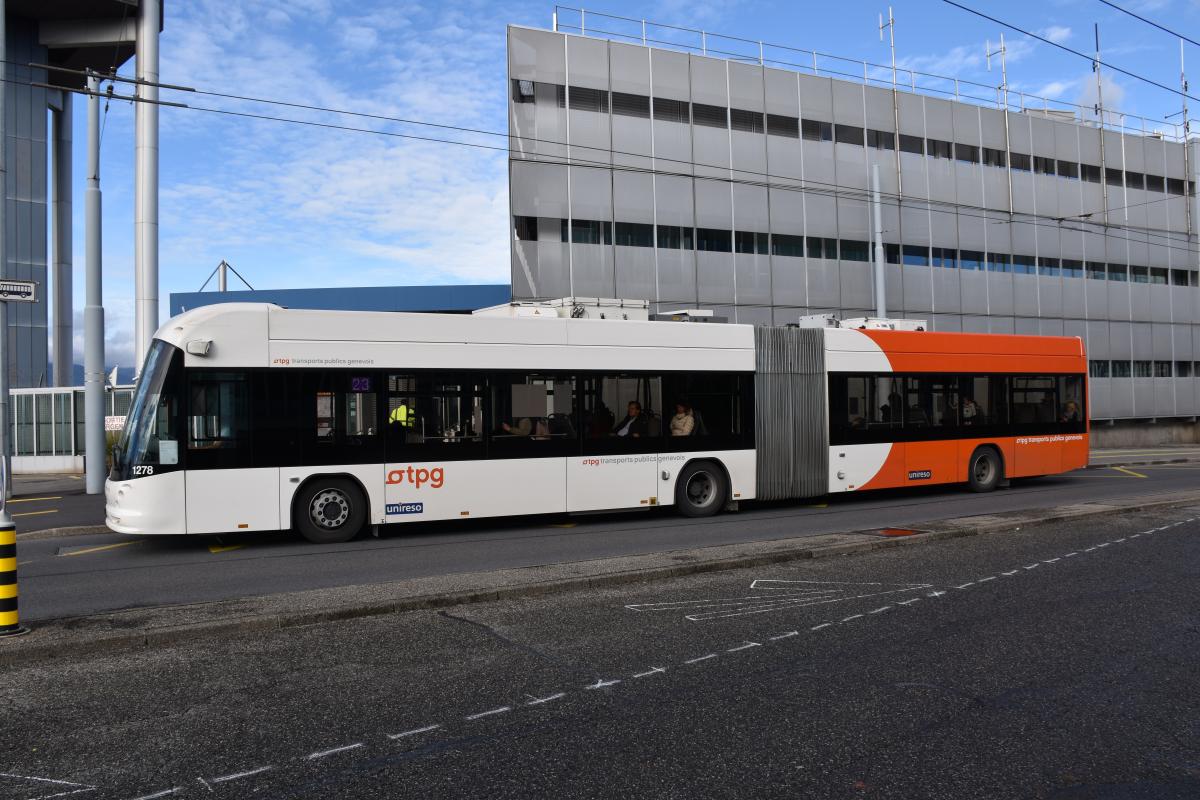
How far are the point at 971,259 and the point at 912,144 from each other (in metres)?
4.87

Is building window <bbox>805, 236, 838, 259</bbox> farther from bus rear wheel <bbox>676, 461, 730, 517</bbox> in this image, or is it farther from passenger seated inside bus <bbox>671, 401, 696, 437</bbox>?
passenger seated inside bus <bbox>671, 401, 696, 437</bbox>

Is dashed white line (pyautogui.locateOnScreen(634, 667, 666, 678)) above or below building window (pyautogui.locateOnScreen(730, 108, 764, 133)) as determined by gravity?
below

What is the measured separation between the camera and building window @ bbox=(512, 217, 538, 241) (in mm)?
26484

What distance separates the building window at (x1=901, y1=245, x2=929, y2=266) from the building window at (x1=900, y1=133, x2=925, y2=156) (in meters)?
3.44

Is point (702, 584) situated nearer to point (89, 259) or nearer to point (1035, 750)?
point (1035, 750)

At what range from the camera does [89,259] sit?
18.9m

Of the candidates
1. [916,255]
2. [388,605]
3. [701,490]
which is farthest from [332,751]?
[916,255]

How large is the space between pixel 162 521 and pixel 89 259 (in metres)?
11.1

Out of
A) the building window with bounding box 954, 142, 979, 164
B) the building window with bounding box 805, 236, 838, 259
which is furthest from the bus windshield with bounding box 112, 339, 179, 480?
the building window with bounding box 954, 142, 979, 164

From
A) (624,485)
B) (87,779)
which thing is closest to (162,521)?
(624,485)

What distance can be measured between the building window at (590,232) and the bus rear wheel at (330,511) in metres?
16.2

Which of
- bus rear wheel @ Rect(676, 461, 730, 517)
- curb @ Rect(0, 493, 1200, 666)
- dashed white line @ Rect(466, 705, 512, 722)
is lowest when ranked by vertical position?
dashed white line @ Rect(466, 705, 512, 722)

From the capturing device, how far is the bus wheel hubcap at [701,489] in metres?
14.0

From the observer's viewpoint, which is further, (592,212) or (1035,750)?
(592,212)
